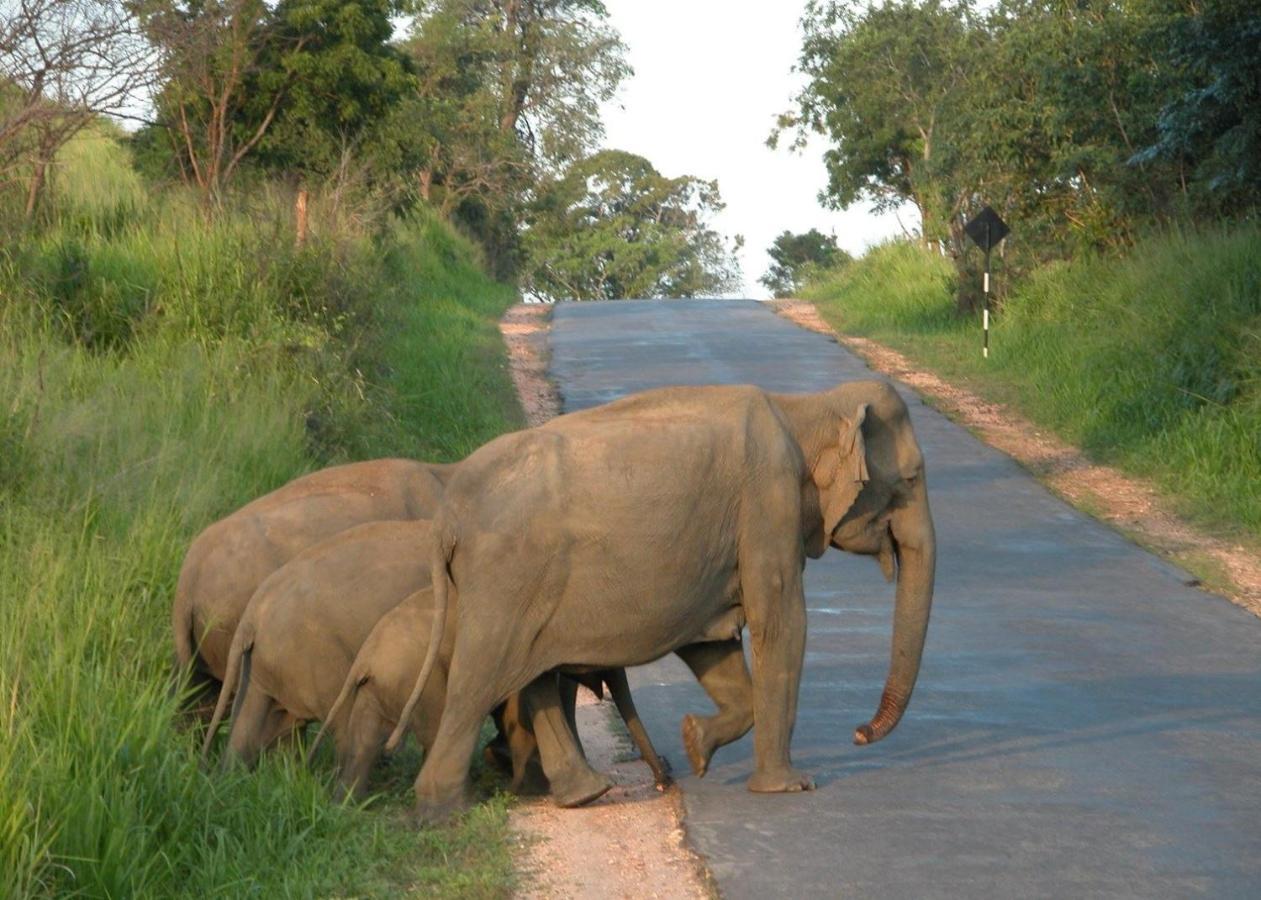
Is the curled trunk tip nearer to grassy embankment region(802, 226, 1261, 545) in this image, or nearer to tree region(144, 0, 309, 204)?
grassy embankment region(802, 226, 1261, 545)

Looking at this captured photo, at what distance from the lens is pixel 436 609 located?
263 inches

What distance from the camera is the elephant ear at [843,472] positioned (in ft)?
23.0

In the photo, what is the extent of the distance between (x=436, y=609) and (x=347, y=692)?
17.0 inches

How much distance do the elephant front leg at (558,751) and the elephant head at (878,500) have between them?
108 centimetres

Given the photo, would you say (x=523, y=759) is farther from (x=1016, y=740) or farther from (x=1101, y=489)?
(x=1101, y=489)

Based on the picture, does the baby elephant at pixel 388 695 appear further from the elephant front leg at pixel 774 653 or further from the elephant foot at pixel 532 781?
the elephant front leg at pixel 774 653

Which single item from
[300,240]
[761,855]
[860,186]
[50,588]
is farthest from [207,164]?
[860,186]

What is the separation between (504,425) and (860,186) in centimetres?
2420

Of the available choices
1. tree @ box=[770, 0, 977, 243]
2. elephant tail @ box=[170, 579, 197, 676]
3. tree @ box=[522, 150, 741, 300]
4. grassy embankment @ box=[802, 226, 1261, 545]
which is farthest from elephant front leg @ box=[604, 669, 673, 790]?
tree @ box=[522, 150, 741, 300]

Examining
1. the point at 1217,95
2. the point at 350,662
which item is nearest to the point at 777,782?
the point at 350,662

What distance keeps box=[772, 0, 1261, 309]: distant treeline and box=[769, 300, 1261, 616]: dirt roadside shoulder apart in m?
2.73

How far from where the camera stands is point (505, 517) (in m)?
6.73

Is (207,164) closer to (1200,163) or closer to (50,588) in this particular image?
(1200,163)

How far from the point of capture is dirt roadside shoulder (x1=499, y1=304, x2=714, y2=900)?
6.04m
